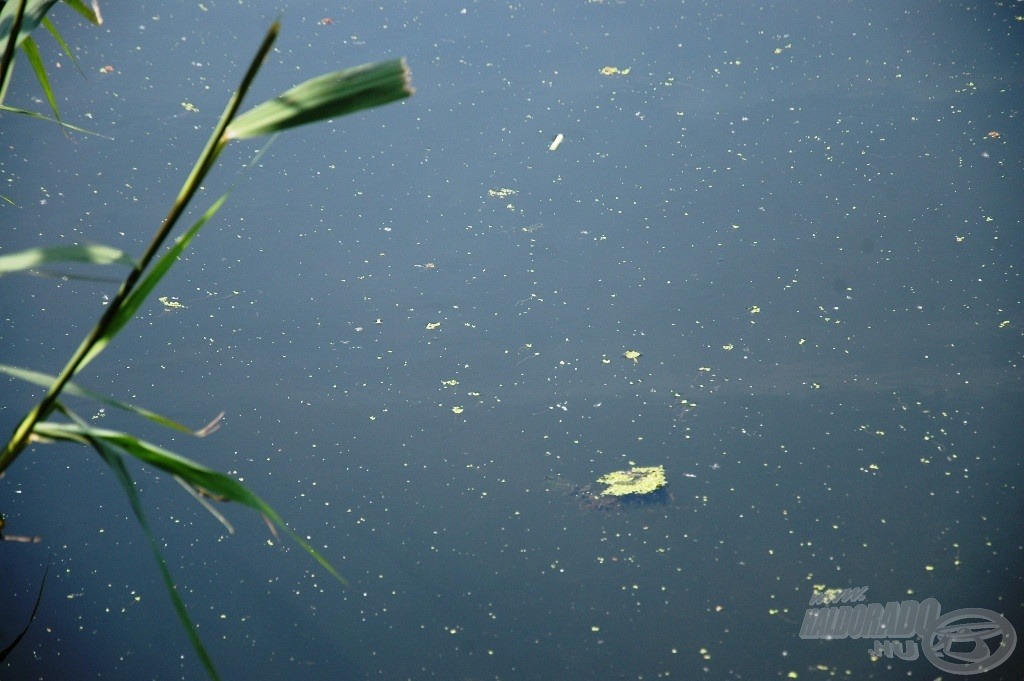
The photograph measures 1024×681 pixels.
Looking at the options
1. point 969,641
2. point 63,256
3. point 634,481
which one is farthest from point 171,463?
point 969,641

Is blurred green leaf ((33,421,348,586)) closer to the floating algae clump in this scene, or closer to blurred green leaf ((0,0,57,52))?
blurred green leaf ((0,0,57,52))

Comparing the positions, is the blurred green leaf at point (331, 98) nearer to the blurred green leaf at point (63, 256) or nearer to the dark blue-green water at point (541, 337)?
the blurred green leaf at point (63, 256)

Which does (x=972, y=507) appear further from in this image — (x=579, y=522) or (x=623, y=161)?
(x=623, y=161)

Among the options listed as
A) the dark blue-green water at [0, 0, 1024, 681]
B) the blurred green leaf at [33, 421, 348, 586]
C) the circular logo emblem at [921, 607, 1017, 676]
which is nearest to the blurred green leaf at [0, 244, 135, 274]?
the blurred green leaf at [33, 421, 348, 586]

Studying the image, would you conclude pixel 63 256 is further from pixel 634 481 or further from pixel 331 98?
pixel 634 481

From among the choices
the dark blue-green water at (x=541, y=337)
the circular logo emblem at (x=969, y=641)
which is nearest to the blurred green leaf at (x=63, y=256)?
the dark blue-green water at (x=541, y=337)
